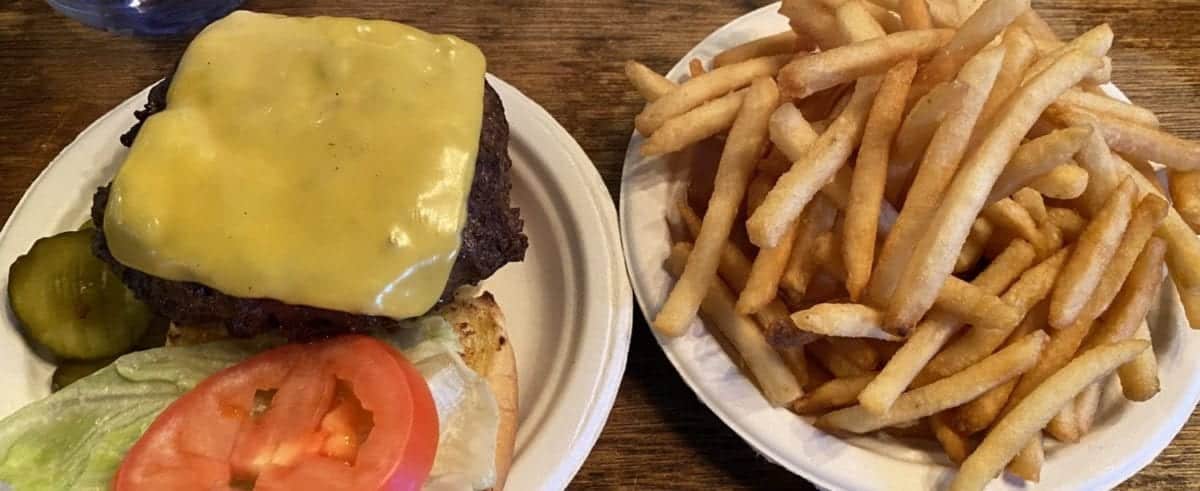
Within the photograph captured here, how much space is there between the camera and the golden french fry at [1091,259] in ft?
4.84

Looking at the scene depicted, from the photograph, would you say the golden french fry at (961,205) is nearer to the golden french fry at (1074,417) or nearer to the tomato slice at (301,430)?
the golden french fry at (1074,417)

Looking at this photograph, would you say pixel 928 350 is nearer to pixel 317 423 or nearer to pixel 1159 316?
pixel 1159 316

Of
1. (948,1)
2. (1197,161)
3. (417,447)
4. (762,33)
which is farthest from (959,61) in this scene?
(417,447)

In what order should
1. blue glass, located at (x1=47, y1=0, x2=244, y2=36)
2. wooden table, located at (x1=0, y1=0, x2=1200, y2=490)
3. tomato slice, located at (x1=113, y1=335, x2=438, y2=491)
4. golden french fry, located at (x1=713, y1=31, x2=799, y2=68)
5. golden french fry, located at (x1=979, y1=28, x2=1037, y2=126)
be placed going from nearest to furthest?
tomato slice, located at (x1=113, y1=335, x2=438, y2=491)
golden french fry, located at (x1=979, y1=28, x2=1037, y2=126)
golden french fry, located at (x1=713, y1=31, x2=799, y2=68)
wooden table, located at (x1=0, y1=0, x2=1200, y2=490)
blue glass, located at (x1=47, y1=0, x2=244, y2=36)

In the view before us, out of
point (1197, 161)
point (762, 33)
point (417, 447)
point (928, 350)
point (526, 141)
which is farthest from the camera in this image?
point (762, 33)

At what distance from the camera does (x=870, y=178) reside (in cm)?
151

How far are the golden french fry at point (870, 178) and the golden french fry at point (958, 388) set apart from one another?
21cm

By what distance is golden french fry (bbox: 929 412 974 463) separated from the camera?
1.56 meters

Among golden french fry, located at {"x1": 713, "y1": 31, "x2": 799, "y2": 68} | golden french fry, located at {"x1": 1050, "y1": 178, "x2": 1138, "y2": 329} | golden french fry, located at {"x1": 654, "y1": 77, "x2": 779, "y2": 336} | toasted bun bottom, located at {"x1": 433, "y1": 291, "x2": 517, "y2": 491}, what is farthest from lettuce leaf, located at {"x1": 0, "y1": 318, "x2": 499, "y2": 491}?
golden french fry, located at {"x1": 1050, "y1": 178, "x2": 1138, "y2": 329}

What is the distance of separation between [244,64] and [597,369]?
0.89 m

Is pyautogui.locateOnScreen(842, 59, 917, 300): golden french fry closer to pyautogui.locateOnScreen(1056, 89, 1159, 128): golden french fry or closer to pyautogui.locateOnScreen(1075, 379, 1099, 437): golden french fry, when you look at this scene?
pyautogui.locateOnScreen(1056, 89, 1159, 128): golden french fry

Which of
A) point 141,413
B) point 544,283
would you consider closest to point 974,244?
point 544,283

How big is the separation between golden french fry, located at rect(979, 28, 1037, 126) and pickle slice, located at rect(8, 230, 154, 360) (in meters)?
1.67

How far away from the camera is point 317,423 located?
1.38 metres
